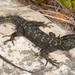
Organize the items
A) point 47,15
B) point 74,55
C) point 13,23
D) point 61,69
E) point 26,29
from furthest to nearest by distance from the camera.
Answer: point 47,15 < point 13,23 < point 26,29 < point 74,55 < point 61,69

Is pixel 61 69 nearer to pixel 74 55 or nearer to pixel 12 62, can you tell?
pixel 74 55

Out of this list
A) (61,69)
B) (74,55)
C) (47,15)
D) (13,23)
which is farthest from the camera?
(47,15)

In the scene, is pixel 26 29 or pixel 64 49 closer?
pixel 64 49

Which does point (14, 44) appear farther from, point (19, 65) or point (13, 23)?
point (13, 23)

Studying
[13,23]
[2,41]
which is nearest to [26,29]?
[13,23]

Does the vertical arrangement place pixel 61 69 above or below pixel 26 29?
below

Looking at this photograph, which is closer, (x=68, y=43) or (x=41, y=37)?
(x=68, y=43)

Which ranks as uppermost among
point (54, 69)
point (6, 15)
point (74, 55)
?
point (6, 15)
